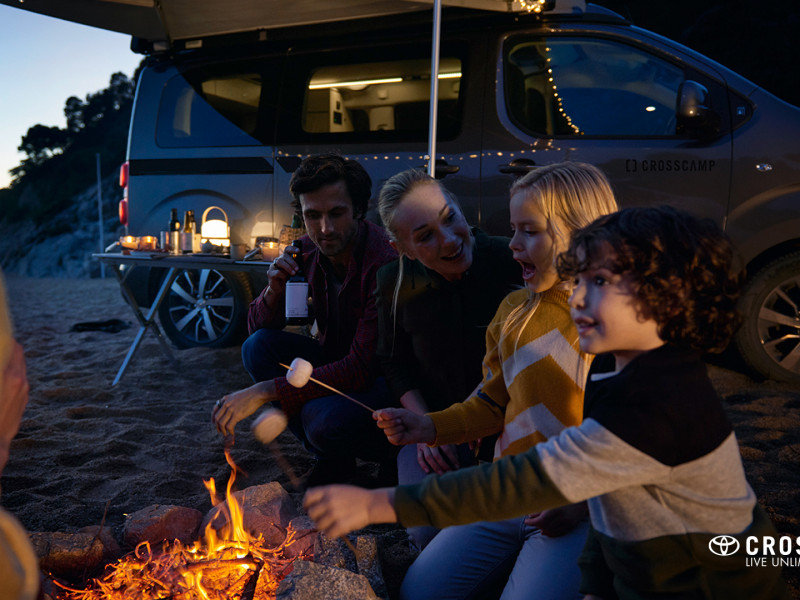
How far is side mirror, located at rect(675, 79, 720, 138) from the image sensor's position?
3693 millimetres

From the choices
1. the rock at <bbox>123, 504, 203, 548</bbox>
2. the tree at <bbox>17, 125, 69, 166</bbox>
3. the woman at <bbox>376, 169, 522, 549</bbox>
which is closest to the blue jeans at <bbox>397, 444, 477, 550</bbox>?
the woman at <bbox>376, 169, 522, 549</bbox>

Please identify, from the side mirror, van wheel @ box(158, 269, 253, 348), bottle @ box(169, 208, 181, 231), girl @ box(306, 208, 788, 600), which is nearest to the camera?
girl @ box(306, 208, 788, 600)

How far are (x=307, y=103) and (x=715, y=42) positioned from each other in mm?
10769

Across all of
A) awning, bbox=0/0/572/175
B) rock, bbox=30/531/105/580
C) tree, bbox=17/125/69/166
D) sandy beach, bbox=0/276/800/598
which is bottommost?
A: sandy beach, bbox=0/276/800/598

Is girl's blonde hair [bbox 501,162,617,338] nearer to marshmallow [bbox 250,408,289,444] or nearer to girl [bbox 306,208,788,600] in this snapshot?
girl [bbox 306,208,788,600]

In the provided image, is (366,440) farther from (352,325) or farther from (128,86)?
(128,86)

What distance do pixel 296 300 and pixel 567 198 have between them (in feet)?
5.11

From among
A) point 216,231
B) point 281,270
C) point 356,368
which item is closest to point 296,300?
point 281,270

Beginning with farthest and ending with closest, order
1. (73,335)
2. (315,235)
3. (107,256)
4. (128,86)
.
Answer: (128,86), (73,335), (107,256), (315,235)

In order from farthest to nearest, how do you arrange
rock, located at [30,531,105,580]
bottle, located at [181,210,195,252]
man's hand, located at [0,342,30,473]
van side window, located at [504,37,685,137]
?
bottle, located at [181,210,195,252] < van side window, located at [504,37,685,137] < rock, located at [30,531,105,580] < man's hand, located at [0,342,30,473]

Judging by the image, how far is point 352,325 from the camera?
3002 mm

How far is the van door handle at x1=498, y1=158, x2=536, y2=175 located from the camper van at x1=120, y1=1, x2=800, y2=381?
1 cm

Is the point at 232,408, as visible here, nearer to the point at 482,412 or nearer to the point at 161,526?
the point at 161,526

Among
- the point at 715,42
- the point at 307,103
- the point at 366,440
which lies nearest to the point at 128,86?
the point at 715,42
